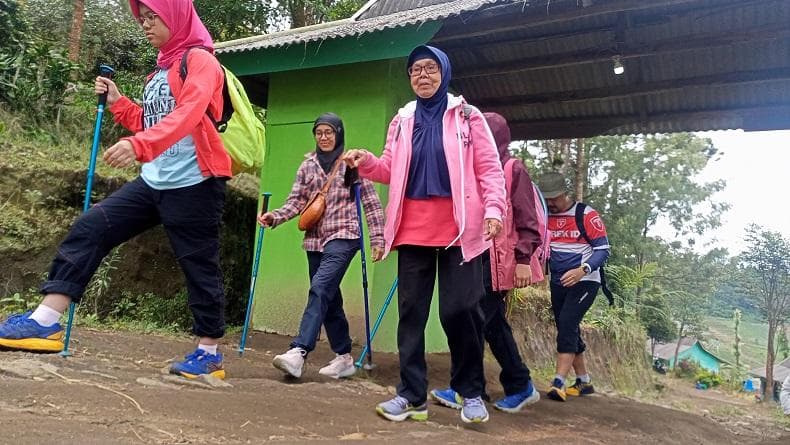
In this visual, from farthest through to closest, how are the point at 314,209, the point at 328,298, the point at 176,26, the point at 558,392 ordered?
the point at 558,392, the point at 314,209, the point at 328,298, the point at 176,26

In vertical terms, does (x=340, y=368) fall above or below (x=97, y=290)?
below

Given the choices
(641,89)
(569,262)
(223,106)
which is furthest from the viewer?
(641,89)

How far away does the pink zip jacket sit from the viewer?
116 inches

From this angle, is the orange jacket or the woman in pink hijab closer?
the orange jacket

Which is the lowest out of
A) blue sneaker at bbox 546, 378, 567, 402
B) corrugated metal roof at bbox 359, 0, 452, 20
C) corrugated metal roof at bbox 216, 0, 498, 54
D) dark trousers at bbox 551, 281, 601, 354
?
blue sneaker at bbox 546, 378, 567, 402

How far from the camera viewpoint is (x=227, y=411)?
8.58 ft

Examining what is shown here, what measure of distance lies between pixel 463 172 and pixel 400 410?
1230mm

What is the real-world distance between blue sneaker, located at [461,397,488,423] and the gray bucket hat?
2.16 meters

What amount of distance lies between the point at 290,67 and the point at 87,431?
168 inches

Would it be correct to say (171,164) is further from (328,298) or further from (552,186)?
(552,186)

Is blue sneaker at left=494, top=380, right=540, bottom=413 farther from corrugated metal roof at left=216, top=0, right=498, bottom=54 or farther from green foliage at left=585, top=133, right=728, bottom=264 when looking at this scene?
green foliage at left=585, top=133, right=728, bottom=264

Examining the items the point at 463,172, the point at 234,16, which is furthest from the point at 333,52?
the point at 234,16

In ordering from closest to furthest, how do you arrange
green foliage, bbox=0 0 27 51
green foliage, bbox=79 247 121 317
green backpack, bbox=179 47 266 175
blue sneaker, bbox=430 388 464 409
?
green backpack, bbox=179 47 266 175 → blue sneaker, bbox=430 388 464 409 → green foliage, bbox=79 247 121 317 → green foliage, bbox=0 0 27 51

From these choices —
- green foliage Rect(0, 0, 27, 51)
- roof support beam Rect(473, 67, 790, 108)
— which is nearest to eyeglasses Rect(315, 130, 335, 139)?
roof support beam Rect(473, 67, 790, 108)
